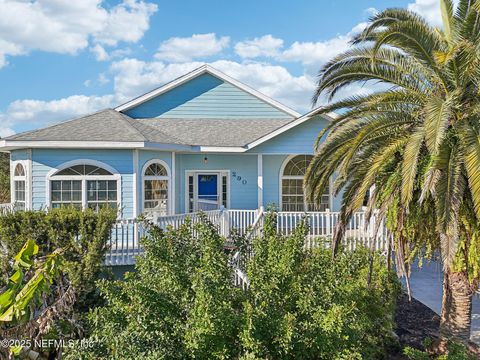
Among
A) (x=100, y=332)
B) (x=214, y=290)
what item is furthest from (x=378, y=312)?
(x=100, y=332)

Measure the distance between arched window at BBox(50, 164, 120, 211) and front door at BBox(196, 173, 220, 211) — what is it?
3.89 m

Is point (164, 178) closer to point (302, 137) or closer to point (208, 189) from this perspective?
point (208, 189)

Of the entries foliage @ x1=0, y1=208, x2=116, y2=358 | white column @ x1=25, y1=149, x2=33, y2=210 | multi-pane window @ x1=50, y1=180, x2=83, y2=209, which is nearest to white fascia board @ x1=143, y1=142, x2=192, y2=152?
multi-pane window @ x1=50, y1=180, x2=83, y2=209

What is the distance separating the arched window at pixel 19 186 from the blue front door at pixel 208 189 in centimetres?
588

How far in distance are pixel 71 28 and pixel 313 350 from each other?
20.4 m

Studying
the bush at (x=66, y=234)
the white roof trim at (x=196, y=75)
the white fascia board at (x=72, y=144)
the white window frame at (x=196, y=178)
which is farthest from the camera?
the white roof trim at (x=196, y=75)

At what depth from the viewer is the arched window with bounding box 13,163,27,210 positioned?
42.7 ft

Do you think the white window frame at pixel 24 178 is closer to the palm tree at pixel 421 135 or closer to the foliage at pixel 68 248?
the foliage at pixel 68 248

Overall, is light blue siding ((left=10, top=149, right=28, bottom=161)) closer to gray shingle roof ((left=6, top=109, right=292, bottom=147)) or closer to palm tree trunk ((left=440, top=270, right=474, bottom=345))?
gray shingle roof ((left=6, top=109, right=292, bottom=147))

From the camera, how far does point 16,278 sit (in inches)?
139

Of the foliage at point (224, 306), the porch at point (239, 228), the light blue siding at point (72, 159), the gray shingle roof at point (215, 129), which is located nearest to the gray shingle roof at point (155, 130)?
the gray shingle roof at point (215, 129)

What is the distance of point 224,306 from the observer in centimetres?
459

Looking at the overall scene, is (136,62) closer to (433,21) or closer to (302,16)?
(302,16)

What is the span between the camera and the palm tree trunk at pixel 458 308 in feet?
21.7
